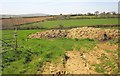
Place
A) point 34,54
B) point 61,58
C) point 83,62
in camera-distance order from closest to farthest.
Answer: point 83,62
point 61,58
point 34,54

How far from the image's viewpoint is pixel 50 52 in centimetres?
2586

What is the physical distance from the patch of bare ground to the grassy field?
2.91 feet

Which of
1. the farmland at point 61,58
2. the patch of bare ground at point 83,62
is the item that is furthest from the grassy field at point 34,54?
the patch of bare ground at point 83,62

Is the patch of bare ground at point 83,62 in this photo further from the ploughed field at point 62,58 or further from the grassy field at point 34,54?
the grassy field at point 34,54

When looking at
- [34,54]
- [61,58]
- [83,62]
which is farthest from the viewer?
[34,54]

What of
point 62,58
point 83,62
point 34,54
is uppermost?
point 34,54

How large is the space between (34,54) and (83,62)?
495 cm

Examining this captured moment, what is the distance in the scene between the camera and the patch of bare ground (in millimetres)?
20844

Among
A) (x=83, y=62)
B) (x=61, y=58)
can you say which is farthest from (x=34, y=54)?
(x=83, y=62)

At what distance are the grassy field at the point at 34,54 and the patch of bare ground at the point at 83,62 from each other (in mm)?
888

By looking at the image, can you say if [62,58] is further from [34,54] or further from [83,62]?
[34,54]

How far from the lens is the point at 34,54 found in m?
25.3

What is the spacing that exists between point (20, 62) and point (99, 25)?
26.4m

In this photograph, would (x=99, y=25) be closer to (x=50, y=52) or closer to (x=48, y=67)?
(x=50, y=52)
